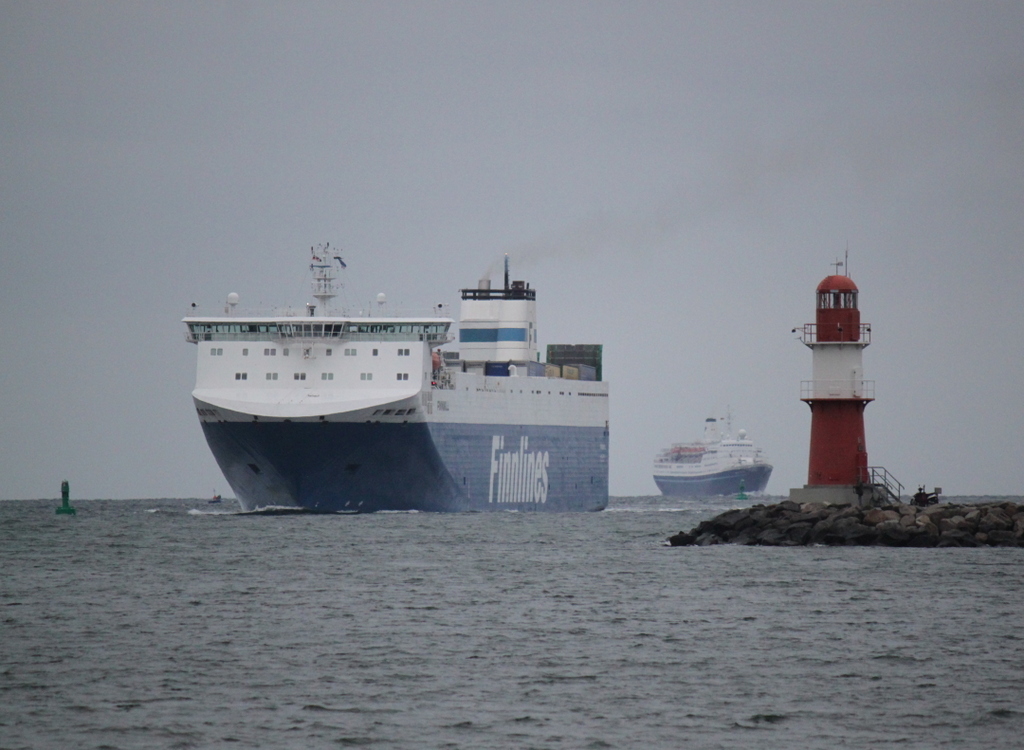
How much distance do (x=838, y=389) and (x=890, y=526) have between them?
10.6ft

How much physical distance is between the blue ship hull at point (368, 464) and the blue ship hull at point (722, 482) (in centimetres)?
5776

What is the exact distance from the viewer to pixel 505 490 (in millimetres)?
Answer: 54312

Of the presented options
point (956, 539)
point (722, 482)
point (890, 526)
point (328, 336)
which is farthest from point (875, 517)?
point (722, 482)

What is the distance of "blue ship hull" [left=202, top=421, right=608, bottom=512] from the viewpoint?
4431 centimetres

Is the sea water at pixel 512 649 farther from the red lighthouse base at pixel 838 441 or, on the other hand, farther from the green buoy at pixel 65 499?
the green buoy at pixel 65 499

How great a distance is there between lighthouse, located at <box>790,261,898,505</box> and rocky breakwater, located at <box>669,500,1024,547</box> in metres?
0.88

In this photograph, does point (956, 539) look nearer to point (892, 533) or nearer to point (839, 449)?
point (892, 533)

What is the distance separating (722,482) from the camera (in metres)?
111

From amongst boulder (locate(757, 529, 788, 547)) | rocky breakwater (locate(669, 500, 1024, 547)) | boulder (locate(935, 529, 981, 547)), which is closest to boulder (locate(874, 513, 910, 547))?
rocky breakwater (locate(669, 500, 1024, 547))

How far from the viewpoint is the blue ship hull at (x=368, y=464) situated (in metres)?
44.3

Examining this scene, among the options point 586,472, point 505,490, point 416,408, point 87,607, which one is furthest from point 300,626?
point 586,472

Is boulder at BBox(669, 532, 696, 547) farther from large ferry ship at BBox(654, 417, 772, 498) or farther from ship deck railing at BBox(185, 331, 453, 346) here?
large ferry ship at BBox(654, 417, 772, 498)

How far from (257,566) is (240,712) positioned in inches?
588

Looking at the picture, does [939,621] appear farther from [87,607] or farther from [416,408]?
[416,408]
